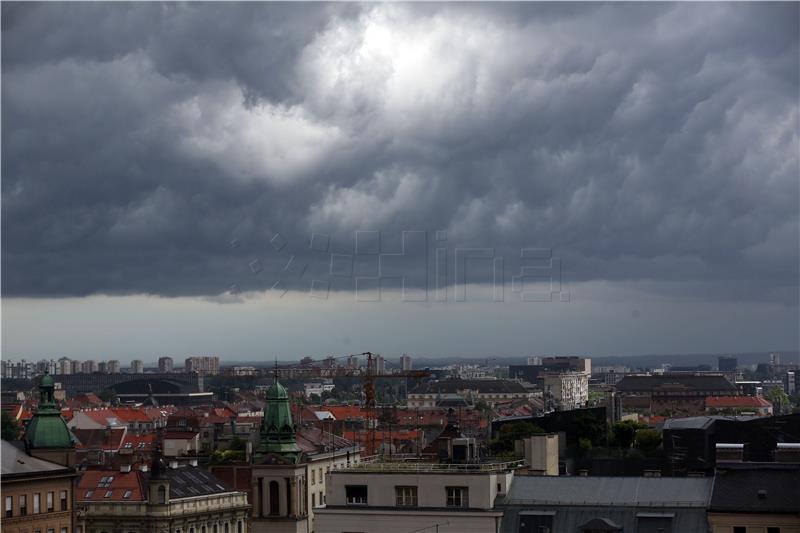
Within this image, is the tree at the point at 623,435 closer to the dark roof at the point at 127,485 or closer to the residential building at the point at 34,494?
the dark roof at the point at 127,485

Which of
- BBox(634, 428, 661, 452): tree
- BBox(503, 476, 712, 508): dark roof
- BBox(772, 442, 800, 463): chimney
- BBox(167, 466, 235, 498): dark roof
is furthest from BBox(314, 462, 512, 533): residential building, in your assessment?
BBox(634, 428, 661, 452): tree

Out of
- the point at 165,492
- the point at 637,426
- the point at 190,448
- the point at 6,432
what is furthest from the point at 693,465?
the point at 6,432

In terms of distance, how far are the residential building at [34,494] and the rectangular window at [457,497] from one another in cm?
2966

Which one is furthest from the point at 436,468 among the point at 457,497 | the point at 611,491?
the point at 611,491

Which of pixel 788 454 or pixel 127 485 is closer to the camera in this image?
pixel 788 454

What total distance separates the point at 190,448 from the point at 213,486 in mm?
55280

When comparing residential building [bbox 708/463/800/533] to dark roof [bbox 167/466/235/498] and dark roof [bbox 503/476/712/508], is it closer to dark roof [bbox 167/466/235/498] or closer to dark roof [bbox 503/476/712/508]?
dark roof [bbox 503/476/712/508]

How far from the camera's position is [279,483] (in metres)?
132

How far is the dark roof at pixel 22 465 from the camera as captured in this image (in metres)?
89.0

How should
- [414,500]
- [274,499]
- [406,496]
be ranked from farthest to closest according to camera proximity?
[274,499] < [406,496] < [414,500]

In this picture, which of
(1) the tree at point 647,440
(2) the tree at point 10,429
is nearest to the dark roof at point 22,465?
(1) the tree at point 647,440

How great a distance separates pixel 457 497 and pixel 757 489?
12.7m

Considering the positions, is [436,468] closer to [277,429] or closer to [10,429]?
[277,429]

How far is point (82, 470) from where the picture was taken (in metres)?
125
